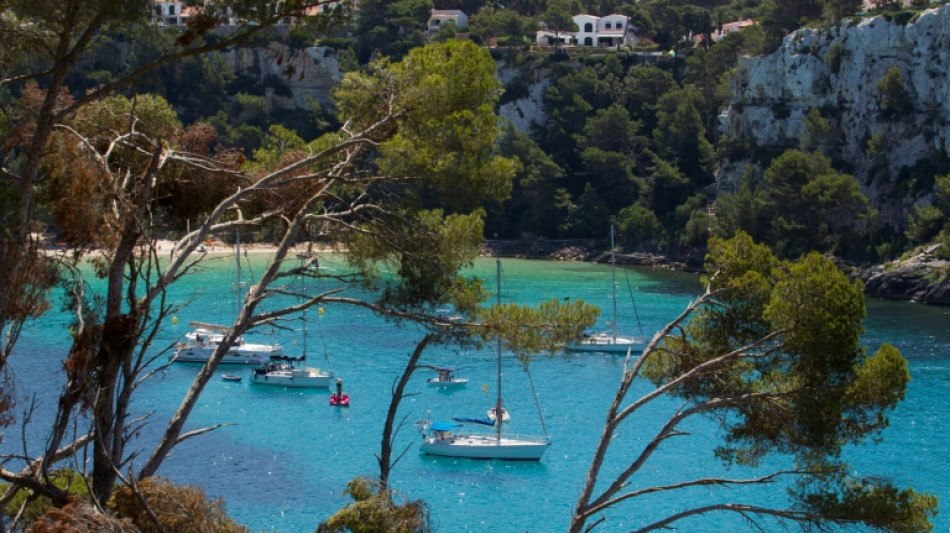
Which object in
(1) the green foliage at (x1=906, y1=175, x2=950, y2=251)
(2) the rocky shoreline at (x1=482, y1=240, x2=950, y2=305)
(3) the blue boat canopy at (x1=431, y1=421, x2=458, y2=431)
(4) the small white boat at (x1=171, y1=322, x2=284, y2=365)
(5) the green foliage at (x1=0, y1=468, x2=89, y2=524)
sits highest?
(1) the green foliage at (x1=906, y1=175, x2=950, y2=251)

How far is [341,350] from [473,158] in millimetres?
26771

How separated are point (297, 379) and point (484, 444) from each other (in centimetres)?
832

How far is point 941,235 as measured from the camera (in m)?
46.8

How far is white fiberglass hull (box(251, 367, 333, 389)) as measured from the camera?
31.7 m

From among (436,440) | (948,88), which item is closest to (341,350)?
(436,440)

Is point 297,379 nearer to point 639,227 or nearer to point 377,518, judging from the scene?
point 377,518

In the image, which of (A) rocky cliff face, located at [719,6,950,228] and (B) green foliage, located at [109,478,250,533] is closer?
(B) green foliage, located at [109,478,250,533]

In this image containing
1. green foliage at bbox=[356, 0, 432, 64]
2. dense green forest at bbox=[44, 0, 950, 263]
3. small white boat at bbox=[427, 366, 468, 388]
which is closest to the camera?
small white boat at bbox=[427, 366, 468, 388]

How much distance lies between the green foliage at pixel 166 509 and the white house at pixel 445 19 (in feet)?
237

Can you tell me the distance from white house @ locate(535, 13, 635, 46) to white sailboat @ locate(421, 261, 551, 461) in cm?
5346

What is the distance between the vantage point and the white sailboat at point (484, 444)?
82.2 ft

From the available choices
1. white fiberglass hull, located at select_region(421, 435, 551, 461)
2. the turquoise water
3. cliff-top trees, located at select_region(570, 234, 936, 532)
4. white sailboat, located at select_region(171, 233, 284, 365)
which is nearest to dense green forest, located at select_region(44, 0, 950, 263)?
the turquoise water

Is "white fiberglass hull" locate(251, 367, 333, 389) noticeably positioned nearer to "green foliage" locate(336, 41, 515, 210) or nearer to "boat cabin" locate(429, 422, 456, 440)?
"boat cabin" locate(429, 422, 456, 440)

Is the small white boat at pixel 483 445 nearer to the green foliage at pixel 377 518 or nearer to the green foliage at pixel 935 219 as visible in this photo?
the green foliage at pixel 377 518
